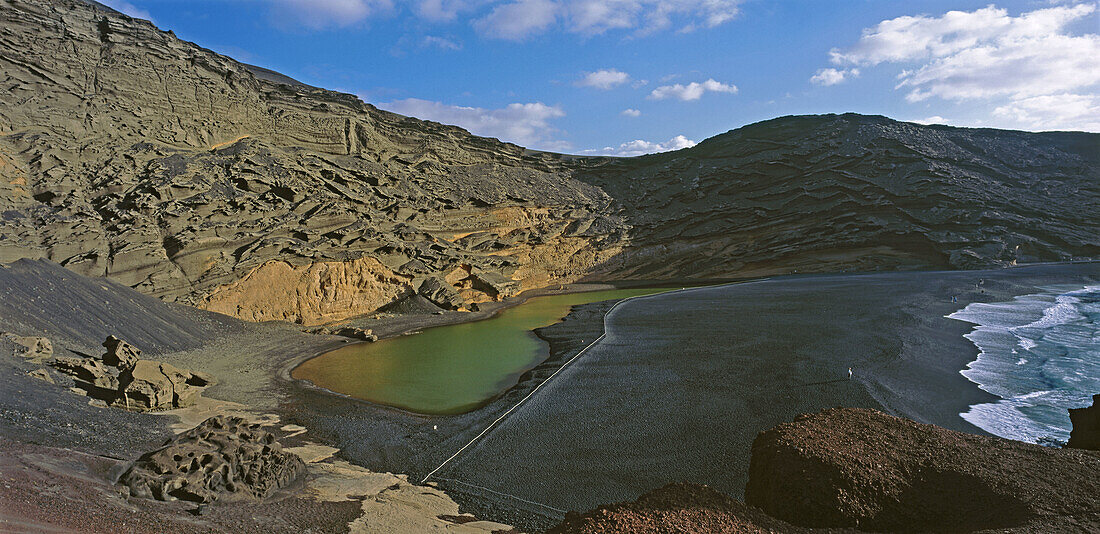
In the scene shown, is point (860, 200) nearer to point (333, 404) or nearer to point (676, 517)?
point (333, 404)

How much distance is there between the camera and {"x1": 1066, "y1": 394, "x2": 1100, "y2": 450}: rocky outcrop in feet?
18.1

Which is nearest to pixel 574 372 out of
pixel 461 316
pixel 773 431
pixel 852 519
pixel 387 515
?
pixel 387 515

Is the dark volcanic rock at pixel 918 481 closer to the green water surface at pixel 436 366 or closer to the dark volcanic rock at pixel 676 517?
the dark volcanic rock at pixel 676 517

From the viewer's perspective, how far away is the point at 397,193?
31.7 meters

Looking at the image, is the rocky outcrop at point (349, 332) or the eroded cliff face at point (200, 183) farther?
the rocky outcrop at point (349, 332)

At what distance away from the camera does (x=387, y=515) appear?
6992mm

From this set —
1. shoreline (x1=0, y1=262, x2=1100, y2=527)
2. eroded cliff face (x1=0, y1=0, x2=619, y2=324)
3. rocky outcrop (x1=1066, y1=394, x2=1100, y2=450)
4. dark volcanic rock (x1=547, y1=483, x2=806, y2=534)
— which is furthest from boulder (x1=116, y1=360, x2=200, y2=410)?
rocky outcrop (x1=1066, y1=394, x2=1100, y2=450)

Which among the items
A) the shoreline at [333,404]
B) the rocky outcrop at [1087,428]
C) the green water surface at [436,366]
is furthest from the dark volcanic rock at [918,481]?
the green water surface at [436,366]

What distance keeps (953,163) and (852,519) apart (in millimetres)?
54120

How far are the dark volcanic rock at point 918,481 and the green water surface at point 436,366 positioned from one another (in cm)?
934

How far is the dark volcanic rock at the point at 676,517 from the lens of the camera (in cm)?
355

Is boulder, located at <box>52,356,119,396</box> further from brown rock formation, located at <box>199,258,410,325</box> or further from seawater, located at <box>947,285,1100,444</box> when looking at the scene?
seawater, located at <box>947,285,1100,444</box>

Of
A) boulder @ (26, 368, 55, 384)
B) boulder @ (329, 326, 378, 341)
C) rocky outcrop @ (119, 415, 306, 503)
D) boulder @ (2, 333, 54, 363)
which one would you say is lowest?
boulder @ (329, 326, 378, 341)

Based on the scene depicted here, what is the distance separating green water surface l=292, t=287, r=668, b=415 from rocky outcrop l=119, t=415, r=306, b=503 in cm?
515
